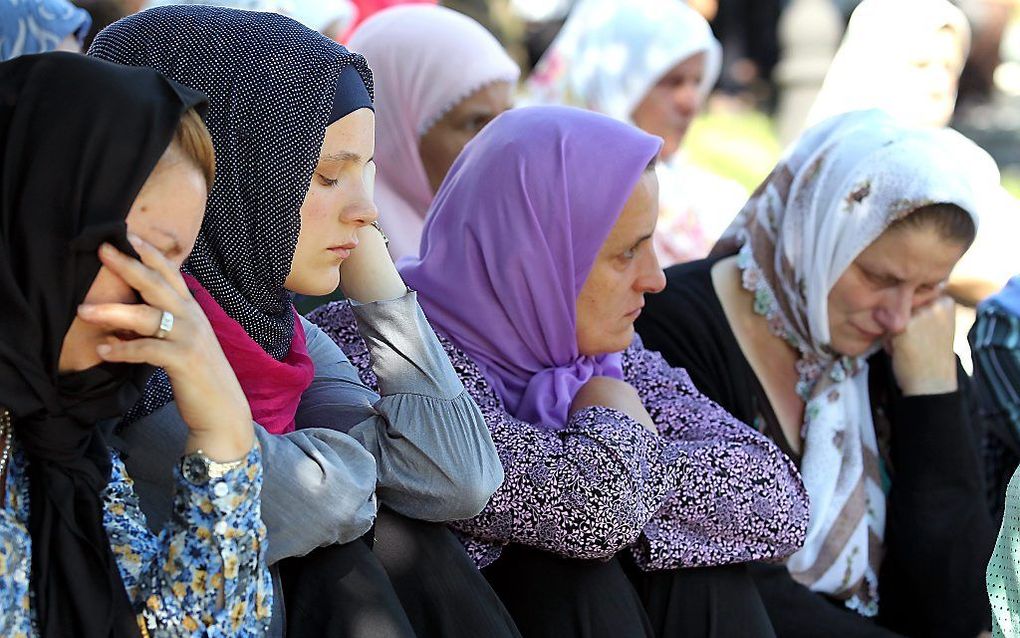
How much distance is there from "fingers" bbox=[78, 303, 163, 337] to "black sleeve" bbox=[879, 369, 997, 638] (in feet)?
7.43

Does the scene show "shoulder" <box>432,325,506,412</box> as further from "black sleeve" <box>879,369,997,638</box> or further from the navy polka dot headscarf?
"black sleeve" <box>879,369,997,638</box>

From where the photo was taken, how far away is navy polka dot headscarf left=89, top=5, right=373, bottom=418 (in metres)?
2.16

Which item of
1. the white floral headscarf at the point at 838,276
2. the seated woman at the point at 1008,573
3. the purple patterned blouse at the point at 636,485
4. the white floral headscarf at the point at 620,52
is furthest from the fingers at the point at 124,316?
the white floral headscarf at the point at 620,52

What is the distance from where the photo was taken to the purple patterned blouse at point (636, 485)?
2.46m

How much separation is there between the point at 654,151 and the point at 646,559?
0.85 meters

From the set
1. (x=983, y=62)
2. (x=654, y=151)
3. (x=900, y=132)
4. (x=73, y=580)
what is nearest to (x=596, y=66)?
(x=900, y=132)

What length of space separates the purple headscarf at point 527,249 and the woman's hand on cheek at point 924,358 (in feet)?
3.39

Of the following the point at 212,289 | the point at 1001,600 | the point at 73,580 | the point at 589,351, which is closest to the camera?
the point at 73,580

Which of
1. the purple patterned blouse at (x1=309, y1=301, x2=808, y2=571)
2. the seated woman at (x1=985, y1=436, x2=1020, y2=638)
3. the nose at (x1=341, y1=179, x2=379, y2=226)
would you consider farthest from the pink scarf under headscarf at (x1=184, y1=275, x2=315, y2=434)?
the seated woman at (x1=985, y1=436, x2=1020, y2=638)

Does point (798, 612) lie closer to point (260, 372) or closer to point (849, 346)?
point (849, 346)

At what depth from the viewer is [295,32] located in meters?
2.27

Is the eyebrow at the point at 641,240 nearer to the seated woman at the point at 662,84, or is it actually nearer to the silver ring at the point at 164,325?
the silver ring at the point at 164,325

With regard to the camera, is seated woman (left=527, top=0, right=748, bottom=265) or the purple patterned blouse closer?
the purple patterned blouse

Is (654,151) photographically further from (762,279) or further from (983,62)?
(983,62)
